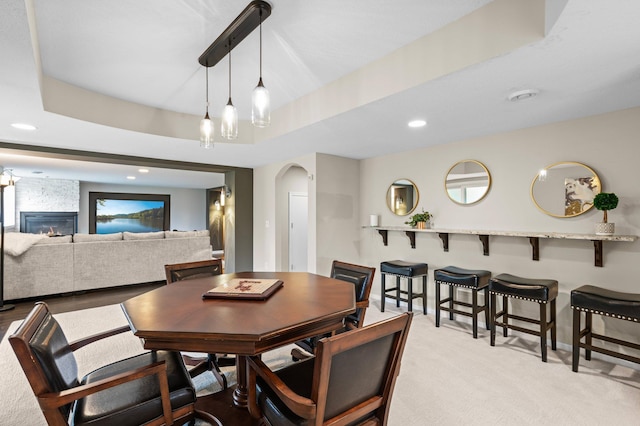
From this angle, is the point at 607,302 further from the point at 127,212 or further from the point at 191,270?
the point at 127,212

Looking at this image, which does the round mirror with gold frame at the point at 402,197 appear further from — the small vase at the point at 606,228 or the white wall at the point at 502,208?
the small vase at the point at 606,228

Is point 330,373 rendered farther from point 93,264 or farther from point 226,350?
point 93,264

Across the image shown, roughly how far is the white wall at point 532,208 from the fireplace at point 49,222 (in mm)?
8996

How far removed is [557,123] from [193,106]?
374 centimetres

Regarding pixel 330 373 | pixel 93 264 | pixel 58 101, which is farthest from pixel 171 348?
pixel 93 264

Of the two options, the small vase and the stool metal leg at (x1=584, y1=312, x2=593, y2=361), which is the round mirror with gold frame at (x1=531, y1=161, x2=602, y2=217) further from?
the stool metal leg at (x1=584, y1=312, x2=593, y2=361)

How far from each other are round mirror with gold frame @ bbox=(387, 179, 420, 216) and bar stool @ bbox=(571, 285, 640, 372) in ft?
6.74

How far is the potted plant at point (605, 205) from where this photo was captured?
2.54 m

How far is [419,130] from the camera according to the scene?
10.7 ft

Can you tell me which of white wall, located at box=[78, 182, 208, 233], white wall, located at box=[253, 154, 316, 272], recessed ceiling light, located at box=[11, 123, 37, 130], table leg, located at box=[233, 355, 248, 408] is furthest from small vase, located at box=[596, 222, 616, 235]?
white wall, located at box=[78, 182, 208, 233]

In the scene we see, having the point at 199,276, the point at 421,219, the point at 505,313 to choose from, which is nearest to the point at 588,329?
the point at 505,313

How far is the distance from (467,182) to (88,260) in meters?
5.71

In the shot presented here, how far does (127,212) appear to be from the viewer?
9.94 meters

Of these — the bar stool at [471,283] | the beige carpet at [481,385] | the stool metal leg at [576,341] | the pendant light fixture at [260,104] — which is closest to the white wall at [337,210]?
the bar stool at [471,283]
